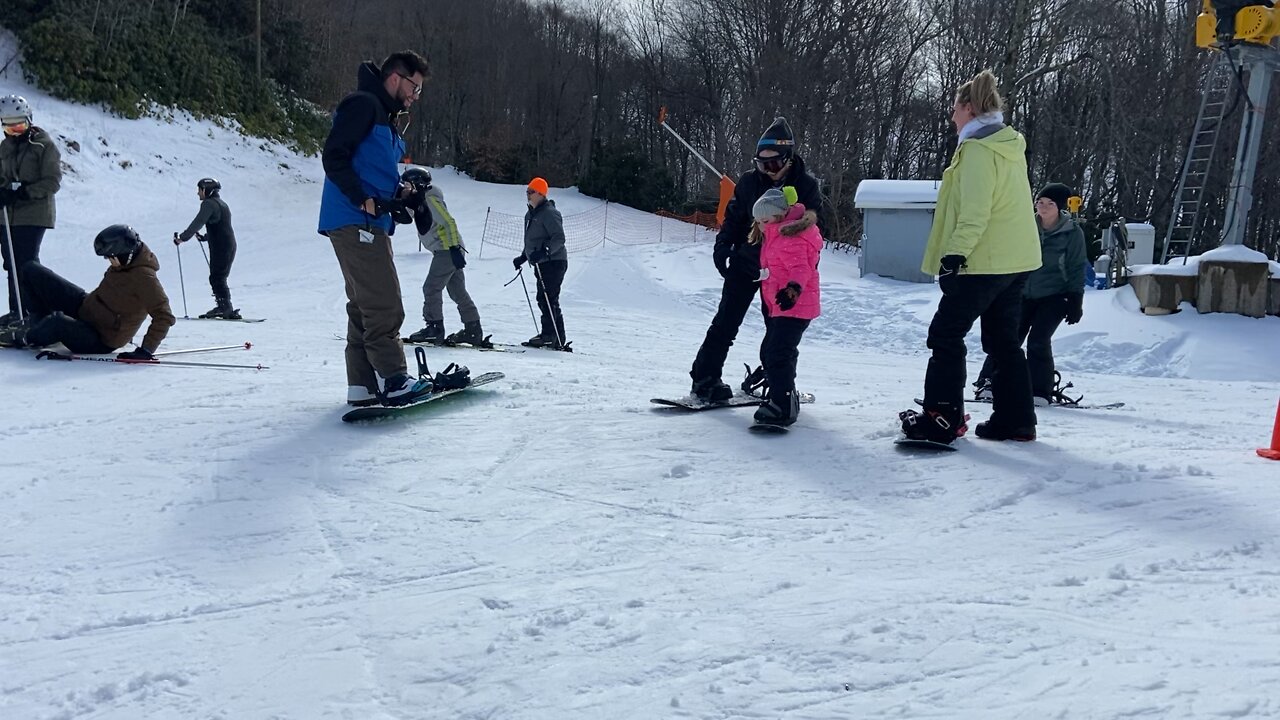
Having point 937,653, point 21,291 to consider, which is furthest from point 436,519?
point 21,291

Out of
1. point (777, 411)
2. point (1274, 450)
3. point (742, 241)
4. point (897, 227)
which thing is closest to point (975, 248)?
point (777, 411)

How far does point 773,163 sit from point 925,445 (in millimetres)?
1770

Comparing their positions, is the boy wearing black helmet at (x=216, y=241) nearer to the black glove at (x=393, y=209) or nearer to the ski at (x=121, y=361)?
the ski at (x=121, y=361)

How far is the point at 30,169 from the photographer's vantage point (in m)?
7.71

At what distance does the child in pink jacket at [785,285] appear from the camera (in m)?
5.02

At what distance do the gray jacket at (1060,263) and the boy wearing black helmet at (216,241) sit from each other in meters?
8.71

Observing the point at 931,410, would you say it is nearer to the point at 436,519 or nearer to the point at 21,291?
the point at 436,519

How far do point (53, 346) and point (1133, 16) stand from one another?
32.2 metres

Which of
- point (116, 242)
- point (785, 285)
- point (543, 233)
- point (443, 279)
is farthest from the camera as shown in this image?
point (543, 233)

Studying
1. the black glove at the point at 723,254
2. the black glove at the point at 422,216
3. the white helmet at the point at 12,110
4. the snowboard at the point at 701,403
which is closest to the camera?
the black glove at the point at 422,216

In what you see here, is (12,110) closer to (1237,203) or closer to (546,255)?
(546,255)

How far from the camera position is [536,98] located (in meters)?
43.0

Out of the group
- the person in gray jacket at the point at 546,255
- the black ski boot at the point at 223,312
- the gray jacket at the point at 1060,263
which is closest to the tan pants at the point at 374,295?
the gray jacket at the point at 1060,263

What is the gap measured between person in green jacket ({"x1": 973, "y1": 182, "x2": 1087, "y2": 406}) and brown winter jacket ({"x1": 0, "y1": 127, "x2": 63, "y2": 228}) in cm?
749
